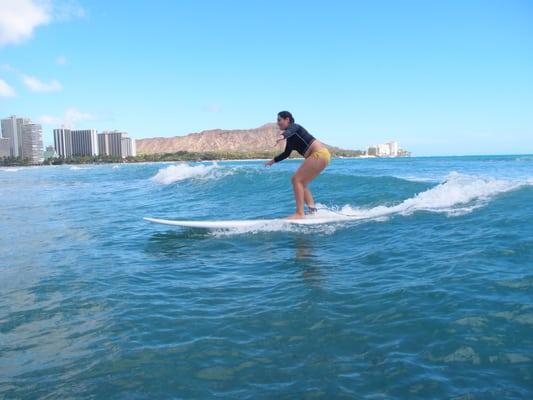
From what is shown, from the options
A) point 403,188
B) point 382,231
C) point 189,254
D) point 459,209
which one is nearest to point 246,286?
point 189,254

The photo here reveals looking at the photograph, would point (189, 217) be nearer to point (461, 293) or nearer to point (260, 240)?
point (260, 240)

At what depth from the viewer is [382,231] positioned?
26.9ft

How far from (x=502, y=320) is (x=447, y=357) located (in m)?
0.92

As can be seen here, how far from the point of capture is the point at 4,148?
497 ft

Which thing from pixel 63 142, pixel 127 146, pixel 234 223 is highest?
pixel 63 142

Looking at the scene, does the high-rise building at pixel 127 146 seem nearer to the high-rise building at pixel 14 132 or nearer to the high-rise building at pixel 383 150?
the high-rise building at pixel 14 132

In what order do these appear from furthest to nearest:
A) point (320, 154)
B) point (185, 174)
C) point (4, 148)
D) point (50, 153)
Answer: point (50, 153) < point (4, 148) < point (185, 174) < point (320, 154)

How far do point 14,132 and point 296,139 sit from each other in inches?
6805

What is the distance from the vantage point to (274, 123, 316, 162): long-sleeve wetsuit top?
8.87 metres

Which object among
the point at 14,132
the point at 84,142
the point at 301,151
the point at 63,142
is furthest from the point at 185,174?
the point at 63,142

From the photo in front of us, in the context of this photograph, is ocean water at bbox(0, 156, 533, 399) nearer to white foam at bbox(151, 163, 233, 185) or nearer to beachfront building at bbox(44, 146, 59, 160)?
white foam at bbox(151, 163, 233, 185)

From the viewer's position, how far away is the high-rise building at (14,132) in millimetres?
154625

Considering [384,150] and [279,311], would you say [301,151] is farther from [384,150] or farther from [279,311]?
[384,150]

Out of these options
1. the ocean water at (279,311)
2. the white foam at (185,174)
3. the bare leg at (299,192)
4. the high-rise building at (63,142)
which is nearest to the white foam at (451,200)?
the ocean water at (279,311)
